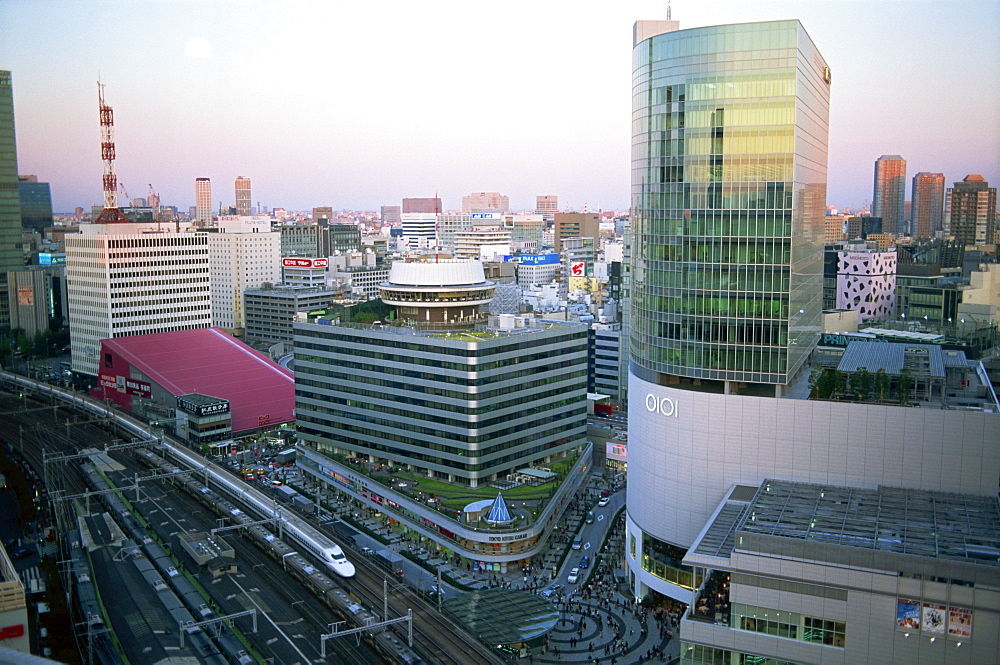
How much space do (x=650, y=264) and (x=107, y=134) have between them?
6810cm

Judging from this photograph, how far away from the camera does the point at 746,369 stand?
114ft

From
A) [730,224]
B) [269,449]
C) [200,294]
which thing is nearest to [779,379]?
[730,224]

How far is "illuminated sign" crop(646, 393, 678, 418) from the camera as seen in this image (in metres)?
35.9

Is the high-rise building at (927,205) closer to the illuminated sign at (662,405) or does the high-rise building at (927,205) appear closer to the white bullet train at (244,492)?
the illuminated sign at (662,405)

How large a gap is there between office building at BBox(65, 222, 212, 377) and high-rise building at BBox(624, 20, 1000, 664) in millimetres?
59676

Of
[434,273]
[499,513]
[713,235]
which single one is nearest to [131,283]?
[434,273]

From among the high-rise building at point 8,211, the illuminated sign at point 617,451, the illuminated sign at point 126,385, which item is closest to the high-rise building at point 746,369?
the illuminated sign at point 617,451

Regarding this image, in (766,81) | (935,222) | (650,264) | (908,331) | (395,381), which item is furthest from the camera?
(935,222)

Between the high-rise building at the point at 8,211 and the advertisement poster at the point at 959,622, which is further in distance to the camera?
the high-rise building at the point at 8,211

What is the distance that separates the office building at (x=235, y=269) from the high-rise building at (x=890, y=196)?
97202mm

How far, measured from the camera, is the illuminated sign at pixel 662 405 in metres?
35.9

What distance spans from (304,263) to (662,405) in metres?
83.4

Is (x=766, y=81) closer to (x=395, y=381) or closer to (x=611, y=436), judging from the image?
(x=395, y=381)

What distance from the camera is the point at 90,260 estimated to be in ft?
270
